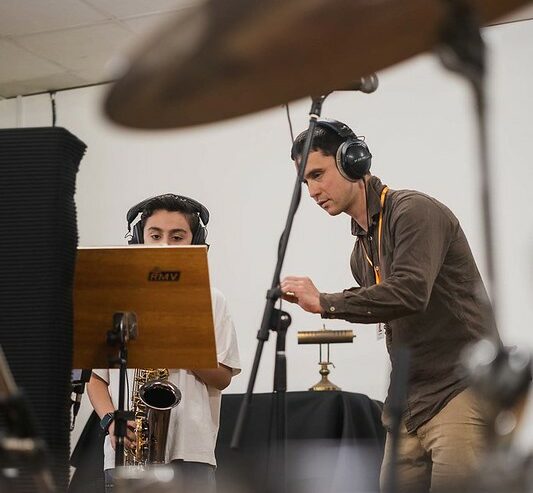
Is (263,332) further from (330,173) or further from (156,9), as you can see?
(156,9)

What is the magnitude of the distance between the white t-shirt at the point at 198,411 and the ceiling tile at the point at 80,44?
2.53 m

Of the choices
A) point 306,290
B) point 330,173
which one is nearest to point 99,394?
point 306,290

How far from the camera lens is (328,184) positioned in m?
2.81

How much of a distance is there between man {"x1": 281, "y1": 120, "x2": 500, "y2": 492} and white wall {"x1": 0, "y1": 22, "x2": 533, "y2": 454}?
5.45ft

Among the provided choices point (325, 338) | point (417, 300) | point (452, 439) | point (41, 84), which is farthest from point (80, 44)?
point (452, 439)

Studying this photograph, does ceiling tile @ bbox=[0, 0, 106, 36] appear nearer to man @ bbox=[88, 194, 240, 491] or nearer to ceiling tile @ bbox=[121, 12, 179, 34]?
ceiling tile @ bbox=[121, 12, 179, 34]

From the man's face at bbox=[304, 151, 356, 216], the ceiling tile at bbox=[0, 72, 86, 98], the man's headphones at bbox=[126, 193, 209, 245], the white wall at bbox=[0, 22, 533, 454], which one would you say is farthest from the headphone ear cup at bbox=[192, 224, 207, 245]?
the ceiling tile at bbox=[0, 72, 86, 98]

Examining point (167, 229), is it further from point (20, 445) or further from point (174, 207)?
point (20, 445)

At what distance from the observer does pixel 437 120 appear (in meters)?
4.77

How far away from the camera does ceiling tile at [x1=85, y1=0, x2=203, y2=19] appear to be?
4566 mm

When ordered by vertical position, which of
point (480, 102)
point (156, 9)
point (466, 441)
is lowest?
point (466, 441)

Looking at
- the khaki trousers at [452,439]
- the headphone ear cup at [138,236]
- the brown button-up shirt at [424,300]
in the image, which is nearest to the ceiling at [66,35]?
the headphone ear cup at [138,236]

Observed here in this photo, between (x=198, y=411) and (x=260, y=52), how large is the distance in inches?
76.6

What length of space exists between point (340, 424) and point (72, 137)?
2.52 meters
